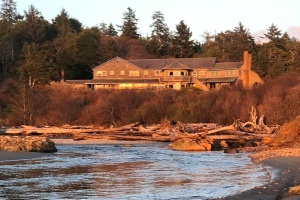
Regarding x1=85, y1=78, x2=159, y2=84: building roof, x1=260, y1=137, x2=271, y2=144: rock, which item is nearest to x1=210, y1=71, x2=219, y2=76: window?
x1=85, y1=78, x2=159, y2=84: building roof

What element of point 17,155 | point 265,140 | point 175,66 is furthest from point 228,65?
point 17,155

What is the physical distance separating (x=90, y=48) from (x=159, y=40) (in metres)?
24.5

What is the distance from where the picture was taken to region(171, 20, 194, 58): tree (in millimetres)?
112188

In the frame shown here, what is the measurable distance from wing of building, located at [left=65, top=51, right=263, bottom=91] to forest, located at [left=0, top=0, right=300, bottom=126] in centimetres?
696

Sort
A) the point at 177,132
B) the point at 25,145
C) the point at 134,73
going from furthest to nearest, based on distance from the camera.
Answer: the point at 134,73, the point at 177,132, the point at 25,145

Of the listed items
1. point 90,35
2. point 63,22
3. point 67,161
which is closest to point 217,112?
point 67,161

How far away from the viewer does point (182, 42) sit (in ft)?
373

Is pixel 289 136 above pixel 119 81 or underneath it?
underneath

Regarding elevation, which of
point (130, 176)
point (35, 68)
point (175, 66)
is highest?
point (175, 66)

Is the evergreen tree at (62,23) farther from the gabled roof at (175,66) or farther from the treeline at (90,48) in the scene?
the gabled roof at (175,66)

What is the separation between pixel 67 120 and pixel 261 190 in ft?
174

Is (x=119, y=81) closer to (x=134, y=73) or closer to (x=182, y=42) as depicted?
(x=134, y=73)

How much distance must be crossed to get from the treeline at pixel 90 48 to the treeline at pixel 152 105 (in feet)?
48.2

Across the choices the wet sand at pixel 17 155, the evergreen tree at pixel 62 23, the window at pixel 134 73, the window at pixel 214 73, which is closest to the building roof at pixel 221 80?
the window at pixel 214 73
